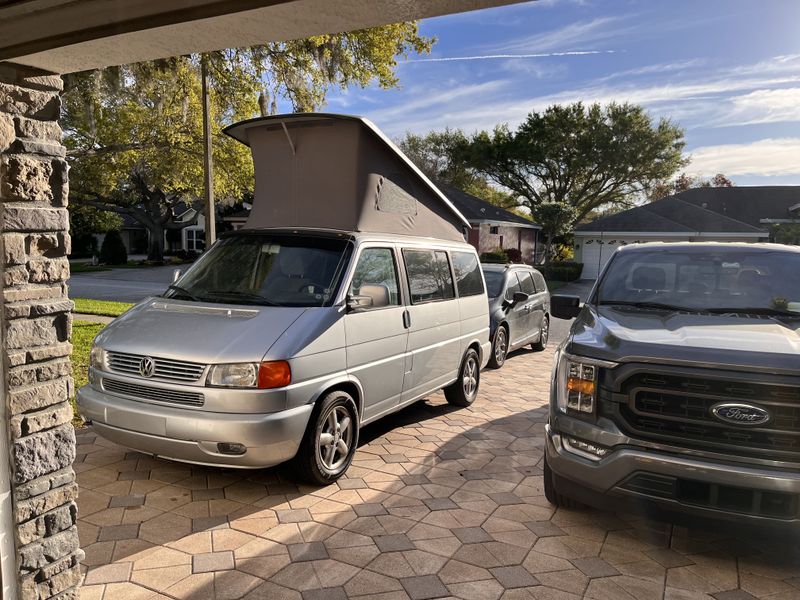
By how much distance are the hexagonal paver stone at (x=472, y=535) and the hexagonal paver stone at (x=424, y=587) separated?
0.50 meters

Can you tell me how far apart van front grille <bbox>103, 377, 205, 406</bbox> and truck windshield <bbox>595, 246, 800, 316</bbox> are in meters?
3.26

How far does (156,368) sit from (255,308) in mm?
804

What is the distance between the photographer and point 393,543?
11.9 feet

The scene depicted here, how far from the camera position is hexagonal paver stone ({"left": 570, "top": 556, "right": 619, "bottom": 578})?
3365 millimetres

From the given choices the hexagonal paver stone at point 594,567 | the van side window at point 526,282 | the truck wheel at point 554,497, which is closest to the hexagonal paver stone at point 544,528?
the truck wheel at point 554,497

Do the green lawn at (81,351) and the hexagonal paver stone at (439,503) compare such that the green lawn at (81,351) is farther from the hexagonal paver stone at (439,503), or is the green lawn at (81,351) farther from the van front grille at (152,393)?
the hexagonal paver stone at (439,503)

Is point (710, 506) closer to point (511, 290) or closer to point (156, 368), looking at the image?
point (156, 368)

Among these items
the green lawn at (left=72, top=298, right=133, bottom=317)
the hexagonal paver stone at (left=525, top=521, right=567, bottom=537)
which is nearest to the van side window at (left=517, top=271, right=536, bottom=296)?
the hexagonal paver stone at (left=525, top=521, right=567, bottom=537)

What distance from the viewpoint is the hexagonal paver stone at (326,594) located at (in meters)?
3.01

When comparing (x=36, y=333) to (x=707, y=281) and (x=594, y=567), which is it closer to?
(x=594, y=567)

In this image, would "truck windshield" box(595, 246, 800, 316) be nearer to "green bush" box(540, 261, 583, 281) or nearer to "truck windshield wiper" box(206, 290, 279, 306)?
"truck windshield wiper" box(206, 290, 279, 306)

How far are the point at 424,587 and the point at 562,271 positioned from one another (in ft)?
99.3

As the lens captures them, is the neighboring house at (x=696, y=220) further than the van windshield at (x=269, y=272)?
Yes

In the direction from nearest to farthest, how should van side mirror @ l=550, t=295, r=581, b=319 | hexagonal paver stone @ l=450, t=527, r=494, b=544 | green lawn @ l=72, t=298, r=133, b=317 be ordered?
hexagonal paver stone @ l=450, t=527, r=494, b=544, van side mirror @ l=550, t=295, r=581, b=319, green lawn @ l=72, t=298, r=133, b=317
